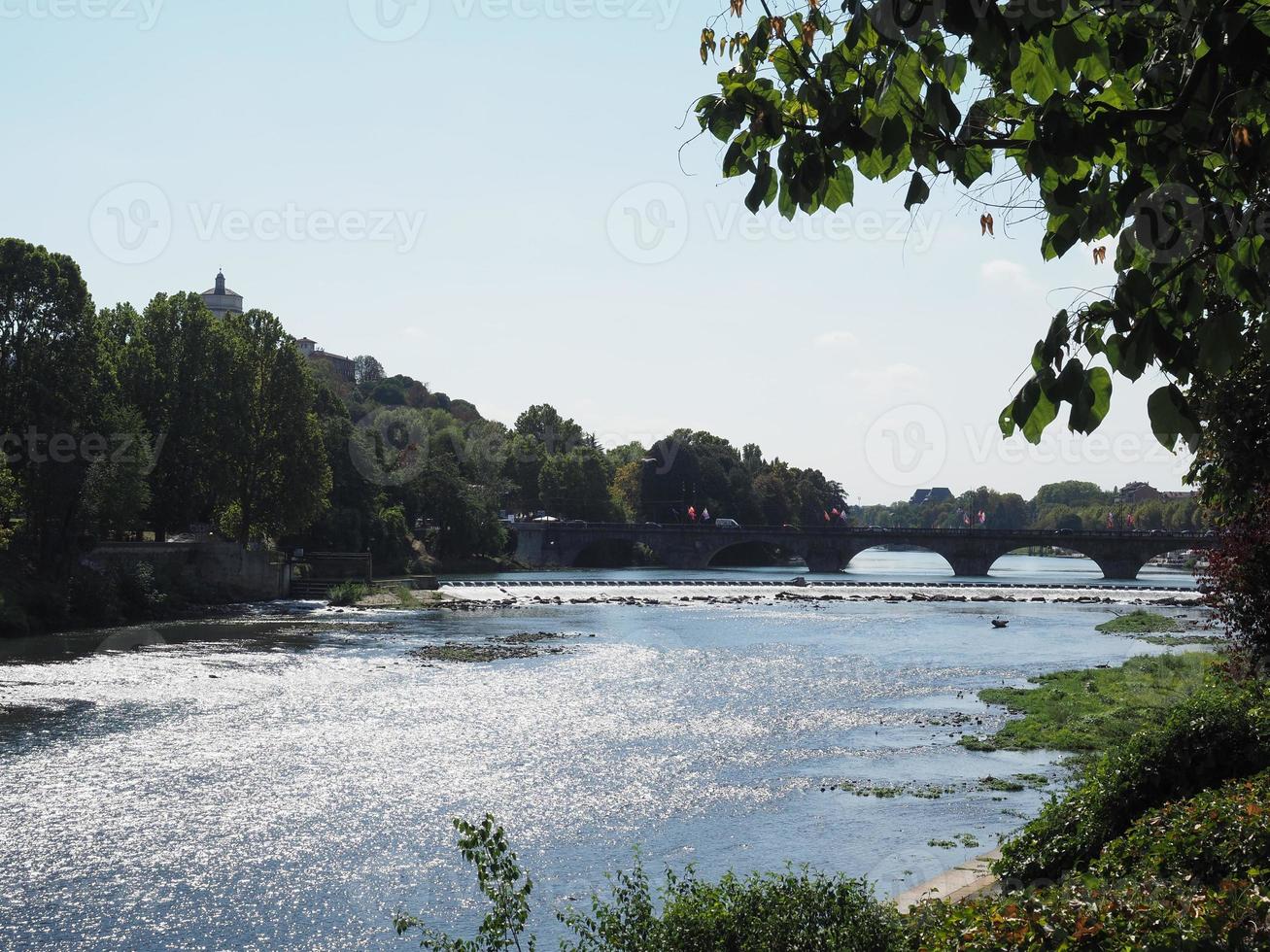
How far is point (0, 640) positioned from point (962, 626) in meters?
45.2

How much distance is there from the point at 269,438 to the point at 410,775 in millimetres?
50065

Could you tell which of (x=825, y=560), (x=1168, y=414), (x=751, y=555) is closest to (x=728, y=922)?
(x=1168, y=414)

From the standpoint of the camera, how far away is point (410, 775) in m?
24.7

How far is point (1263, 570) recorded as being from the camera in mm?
21750

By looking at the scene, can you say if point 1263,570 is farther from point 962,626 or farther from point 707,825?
point 962,626

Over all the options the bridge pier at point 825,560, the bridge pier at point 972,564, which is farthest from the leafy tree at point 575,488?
the bridge pier at point 972,564

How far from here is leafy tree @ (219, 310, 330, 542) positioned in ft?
228

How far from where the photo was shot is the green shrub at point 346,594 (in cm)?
6931

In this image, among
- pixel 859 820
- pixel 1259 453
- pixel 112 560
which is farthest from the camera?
pixel 112 560

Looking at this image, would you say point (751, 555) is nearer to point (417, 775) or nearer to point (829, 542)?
point (829, 542)

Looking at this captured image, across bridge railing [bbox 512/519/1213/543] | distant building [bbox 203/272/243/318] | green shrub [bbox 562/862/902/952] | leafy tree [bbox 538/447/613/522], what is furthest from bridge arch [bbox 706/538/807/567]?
green shrub [bbox 562/862/902/952]

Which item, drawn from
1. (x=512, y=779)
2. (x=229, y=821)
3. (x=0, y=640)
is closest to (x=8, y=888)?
(x=229, y=821)

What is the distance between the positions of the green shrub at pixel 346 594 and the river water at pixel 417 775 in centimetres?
2122

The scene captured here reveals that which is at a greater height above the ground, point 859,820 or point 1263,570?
point 1263,570
